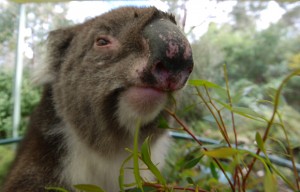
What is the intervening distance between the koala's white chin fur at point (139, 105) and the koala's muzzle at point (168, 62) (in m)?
0.07

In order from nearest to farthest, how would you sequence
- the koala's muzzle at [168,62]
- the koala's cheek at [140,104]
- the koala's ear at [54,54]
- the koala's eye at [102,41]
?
the koala's muzzle at [168,62], the koala's cheek at [140,104], the koala's eye at [102,41], the koala's ear at [54,54]

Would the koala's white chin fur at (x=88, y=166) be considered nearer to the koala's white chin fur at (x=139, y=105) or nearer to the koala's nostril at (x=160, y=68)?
the koala's white chin fur at (x=139, y=105)

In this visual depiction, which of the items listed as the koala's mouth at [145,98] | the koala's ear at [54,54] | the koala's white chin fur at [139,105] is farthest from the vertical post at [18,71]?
the koala's mouth at [145,98]

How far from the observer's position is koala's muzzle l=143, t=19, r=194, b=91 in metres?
1.16

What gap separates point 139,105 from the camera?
1.31m

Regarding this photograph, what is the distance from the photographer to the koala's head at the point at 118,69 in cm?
119

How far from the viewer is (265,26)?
6.62m

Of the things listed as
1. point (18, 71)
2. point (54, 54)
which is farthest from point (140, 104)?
point (18, 71)

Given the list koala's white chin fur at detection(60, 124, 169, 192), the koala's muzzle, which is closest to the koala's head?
the koala's muzzle

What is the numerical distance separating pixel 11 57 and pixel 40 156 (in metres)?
0.70

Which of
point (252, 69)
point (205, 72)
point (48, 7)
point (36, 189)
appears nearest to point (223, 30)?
point (252, 69)

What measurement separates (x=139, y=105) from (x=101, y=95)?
24 centimetres

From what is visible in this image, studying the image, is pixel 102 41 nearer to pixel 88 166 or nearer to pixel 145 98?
pixel 145 98

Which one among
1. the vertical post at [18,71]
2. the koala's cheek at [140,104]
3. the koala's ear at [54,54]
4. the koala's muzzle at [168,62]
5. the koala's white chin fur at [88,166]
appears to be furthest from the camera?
the vertical post at [18,71]
